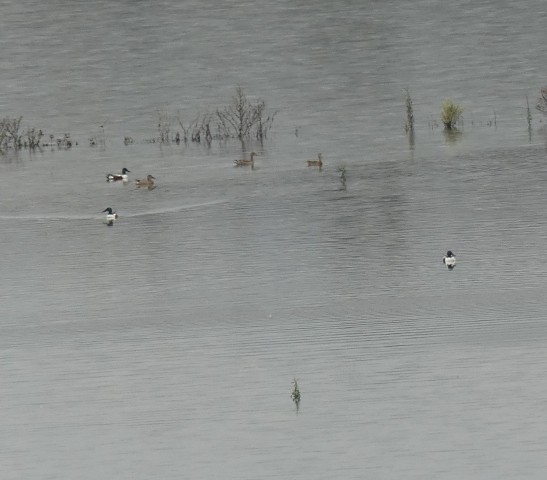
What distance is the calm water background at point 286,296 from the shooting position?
2261 cm

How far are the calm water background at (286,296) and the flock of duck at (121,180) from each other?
386mm

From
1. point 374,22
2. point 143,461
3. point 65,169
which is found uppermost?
point 374,22

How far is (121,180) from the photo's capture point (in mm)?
50688

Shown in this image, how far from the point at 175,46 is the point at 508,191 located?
51.8 meters

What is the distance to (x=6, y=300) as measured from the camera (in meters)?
33.4

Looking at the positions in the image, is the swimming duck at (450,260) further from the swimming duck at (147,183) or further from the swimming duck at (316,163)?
the swimming duck at (316,163)

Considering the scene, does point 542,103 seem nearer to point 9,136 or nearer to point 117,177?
point 9,136

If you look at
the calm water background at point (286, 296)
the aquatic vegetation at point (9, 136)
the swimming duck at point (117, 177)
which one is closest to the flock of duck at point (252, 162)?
the calm water background at point (286, 296)

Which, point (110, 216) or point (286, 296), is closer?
point (286, 296)

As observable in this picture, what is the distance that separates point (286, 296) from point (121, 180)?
63.7 ft

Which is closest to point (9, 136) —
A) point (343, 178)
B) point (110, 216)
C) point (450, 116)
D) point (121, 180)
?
point (121, 180)

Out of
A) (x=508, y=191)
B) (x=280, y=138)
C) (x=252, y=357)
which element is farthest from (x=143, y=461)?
(x=280, y=138)

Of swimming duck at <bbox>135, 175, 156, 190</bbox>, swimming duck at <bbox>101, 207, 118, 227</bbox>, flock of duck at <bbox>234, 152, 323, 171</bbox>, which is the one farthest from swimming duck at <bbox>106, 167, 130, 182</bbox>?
swimming duck at <bbox>101, 207, 118, 227</bbox>

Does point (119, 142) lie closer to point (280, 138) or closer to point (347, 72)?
point (280, 138)
